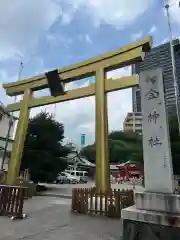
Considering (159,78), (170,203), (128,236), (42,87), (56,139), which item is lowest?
(128,236)

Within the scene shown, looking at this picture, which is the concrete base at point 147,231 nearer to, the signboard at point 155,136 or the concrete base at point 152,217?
the concrete base at point 152,217

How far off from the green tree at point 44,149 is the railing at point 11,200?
376 inches

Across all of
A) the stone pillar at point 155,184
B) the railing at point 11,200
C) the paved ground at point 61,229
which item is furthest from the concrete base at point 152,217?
the railing at point 11,200

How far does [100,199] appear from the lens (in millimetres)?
7824

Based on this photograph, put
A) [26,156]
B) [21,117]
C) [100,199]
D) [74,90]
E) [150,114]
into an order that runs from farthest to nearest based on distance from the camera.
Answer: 1. [26,156]
2. [21,117]
3. [74,90]
4. [100,199]
5. [150,114]

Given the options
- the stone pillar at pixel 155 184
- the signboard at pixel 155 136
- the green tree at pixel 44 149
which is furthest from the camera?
the green tree at pixel 44 149

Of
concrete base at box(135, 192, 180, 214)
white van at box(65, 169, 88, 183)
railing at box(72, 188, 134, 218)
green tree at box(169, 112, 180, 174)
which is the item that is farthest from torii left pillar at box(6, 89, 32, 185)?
white van at box(65, 169, 88, 183)

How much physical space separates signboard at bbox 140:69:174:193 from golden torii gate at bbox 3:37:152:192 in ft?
15.3

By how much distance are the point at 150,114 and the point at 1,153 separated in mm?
17635

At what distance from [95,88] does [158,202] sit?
709 centimetres

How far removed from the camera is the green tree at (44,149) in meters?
16.7

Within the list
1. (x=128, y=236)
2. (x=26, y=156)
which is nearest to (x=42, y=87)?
(x=26, y=156)

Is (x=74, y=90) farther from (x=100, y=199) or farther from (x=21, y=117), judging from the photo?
(x=100, y=199)

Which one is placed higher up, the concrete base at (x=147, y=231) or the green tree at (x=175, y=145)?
the green tree at (x=175, y=145)
